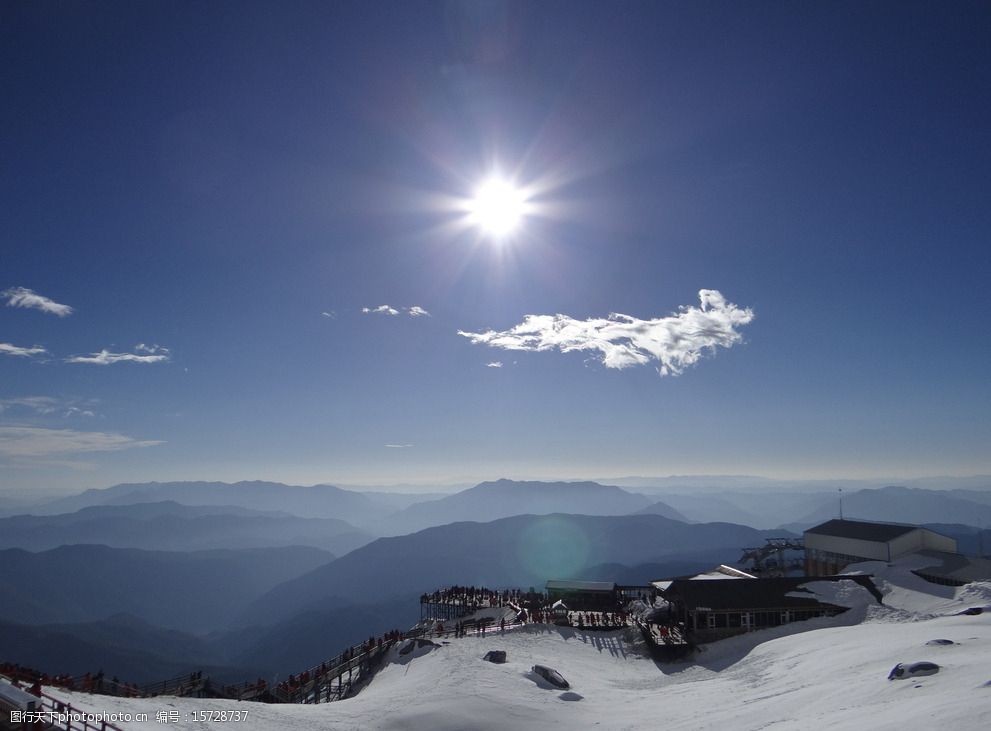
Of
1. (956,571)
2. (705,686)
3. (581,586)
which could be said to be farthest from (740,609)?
(956,571)

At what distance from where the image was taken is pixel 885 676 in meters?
25.7

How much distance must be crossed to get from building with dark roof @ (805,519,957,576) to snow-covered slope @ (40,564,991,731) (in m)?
18.2

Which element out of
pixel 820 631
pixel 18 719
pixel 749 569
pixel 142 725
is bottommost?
pixel 749 569

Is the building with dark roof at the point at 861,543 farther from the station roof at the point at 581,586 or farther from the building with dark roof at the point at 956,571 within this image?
the station roof at the point at 581,586

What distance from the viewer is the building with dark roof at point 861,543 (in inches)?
2547

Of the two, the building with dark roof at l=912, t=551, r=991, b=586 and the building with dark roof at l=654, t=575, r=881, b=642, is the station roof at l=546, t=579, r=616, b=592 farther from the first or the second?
the building with dark roof at l=912, t=551, r=991, b=586

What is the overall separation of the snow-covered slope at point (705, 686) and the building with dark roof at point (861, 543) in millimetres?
18185

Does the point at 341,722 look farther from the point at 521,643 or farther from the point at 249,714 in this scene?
the point at 521,643

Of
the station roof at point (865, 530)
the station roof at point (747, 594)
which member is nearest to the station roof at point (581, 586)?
the station roof at point (747, 594)

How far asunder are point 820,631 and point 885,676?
63.2 feet

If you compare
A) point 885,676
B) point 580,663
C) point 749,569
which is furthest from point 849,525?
point 885,676

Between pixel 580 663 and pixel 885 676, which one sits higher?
pixel 885 676

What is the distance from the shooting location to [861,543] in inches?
2682

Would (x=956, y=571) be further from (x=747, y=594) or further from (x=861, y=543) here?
(x=747, y=594)
